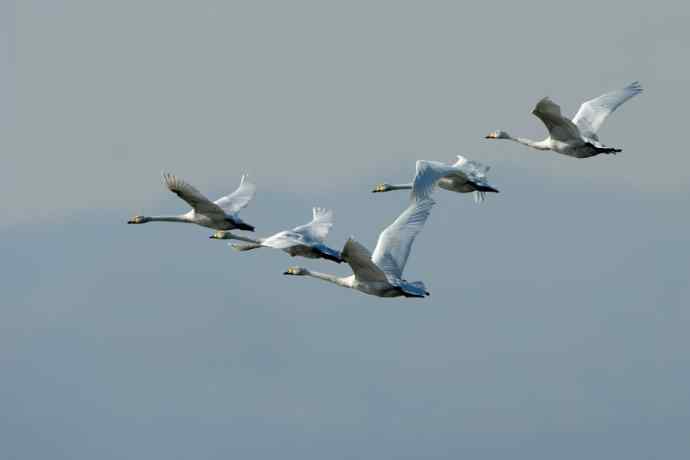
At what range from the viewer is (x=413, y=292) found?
171 ft

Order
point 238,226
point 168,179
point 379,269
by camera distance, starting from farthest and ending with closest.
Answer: point 238,226 → point 168,179 → point 379,269

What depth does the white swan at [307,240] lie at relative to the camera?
183ft

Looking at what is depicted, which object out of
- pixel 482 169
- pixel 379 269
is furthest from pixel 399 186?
pixel 379 269

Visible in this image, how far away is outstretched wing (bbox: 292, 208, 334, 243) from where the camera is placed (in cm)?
5709

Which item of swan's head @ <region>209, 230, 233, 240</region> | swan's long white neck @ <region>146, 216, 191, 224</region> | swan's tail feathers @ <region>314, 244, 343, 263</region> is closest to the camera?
swan's tail feathers @ <region>314, 244, 343, 263</region>

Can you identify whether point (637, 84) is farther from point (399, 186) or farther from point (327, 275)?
point (327, 275)

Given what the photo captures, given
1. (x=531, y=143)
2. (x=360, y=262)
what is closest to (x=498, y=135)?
(x=531, y=143)

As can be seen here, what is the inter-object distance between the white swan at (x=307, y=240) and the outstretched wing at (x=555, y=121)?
7001mm

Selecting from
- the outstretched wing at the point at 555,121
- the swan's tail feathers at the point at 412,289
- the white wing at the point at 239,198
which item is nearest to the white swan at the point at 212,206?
the white wing at the point at 239,198

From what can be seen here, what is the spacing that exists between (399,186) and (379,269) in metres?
13.4

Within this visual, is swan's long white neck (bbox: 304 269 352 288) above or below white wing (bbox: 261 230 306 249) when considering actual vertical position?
below

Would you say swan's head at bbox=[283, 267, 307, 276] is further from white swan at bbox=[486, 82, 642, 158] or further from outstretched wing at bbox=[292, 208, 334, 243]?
white swan at bbox=[486, 82, 642, 158]

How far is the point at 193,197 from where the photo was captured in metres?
57.0

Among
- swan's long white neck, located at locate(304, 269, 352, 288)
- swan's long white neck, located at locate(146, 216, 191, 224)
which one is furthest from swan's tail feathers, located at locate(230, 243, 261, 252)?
swan's long white neck, located at locate(304, 269, 352, 288)
